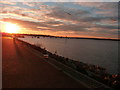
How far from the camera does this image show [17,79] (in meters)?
6.52

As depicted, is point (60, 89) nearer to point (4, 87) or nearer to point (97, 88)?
point (97, 88)

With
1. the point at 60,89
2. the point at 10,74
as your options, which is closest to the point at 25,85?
the point at 60,89

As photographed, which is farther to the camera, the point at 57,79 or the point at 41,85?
the point at 57,79

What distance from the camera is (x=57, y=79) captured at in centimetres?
664

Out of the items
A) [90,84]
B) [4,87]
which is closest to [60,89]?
[90,84]

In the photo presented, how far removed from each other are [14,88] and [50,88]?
147cm

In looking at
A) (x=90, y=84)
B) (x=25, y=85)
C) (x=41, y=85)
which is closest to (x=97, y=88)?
(x=90, y=84)

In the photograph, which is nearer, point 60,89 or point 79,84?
point 60,89

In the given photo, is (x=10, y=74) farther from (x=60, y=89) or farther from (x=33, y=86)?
(x=60, y=89)

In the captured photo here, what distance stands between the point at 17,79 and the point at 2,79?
0.74 m

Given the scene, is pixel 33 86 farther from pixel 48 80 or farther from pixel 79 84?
pixel 79 84

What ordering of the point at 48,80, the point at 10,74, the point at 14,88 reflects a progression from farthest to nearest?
the point at 10,74, the point at 48,80, the point at 14,88

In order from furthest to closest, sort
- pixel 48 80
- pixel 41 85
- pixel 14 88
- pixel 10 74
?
pixel 10 74
pixel 48 80
pixel 41 85
pixel 14 88

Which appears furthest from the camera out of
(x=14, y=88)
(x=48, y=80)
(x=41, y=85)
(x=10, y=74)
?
(x=10, y=74)
